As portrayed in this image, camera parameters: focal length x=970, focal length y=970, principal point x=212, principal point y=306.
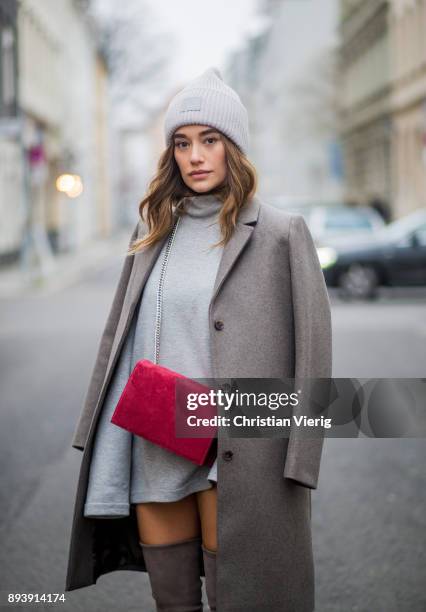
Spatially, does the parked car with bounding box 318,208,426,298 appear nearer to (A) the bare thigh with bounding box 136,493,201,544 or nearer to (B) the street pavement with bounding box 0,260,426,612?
(B) the street pavement with bounding box 0,260,426,612

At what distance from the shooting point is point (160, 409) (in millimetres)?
2568

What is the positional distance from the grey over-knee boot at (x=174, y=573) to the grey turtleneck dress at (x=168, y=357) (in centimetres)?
15

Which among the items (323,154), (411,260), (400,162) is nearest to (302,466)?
(411,260)

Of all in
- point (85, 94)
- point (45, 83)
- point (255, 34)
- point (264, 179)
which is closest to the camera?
point (45, 83)

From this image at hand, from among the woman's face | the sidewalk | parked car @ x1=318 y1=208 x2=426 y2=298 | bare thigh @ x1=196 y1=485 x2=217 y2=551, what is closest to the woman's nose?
the woman's face

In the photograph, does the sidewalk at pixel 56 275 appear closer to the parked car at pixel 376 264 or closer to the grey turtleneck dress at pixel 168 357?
the parked car at pixel 376 264

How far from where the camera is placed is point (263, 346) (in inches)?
101

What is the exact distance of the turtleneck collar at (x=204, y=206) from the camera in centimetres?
271

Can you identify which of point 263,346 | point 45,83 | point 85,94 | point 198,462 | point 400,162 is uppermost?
point 85,94

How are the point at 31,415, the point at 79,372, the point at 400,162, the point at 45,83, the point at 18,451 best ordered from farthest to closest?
the point at 45,83 → the point at 400,162 → the point at 79,372 → the point at 31,415 → the point at 18,451

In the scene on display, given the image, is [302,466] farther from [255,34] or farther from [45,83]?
[255,34]

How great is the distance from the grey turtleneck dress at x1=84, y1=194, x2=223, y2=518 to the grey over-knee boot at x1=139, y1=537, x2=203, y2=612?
0.51 ft

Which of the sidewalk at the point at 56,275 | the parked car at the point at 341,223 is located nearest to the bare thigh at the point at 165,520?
the sidewalk at the point at 56,275

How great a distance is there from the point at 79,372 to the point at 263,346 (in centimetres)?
725
